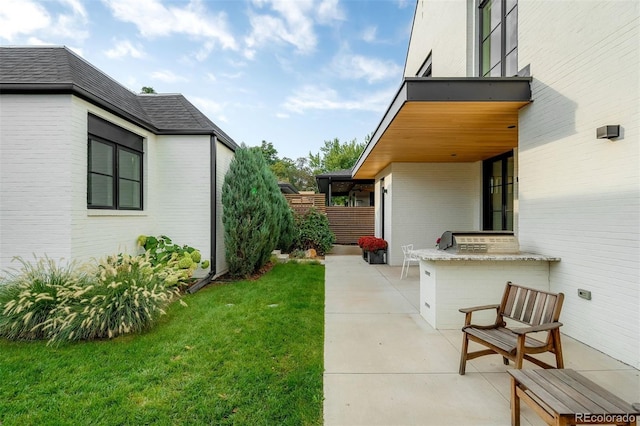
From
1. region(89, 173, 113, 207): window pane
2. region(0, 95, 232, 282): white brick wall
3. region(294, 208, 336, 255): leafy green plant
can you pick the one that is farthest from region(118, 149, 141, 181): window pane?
region(294, 208, 336, 255): leafy green plant

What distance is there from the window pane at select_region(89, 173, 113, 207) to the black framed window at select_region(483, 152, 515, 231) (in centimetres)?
785

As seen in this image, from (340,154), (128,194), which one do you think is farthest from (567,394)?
(340,154)

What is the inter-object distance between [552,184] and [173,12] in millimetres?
8618

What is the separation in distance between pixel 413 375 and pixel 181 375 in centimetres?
215

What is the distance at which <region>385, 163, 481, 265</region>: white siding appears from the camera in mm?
8430

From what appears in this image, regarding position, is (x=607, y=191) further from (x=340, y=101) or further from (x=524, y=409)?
(x=340, y=101)

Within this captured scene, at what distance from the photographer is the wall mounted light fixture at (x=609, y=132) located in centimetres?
296

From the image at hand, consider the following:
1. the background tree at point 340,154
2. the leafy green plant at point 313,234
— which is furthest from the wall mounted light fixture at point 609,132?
the background tree at point 340,154

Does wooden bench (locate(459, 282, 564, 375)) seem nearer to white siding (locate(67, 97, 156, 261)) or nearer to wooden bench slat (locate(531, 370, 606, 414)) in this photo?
wooden bench slat (locate(531, 370, 606, 414))

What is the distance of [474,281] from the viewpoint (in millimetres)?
3979

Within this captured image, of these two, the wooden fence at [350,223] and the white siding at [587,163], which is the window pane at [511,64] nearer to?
the white siding at [587,163]

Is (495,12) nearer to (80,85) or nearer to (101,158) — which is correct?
(80,85)

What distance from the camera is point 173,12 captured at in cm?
713

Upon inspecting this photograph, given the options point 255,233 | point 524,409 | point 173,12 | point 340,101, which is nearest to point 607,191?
point 524,409
